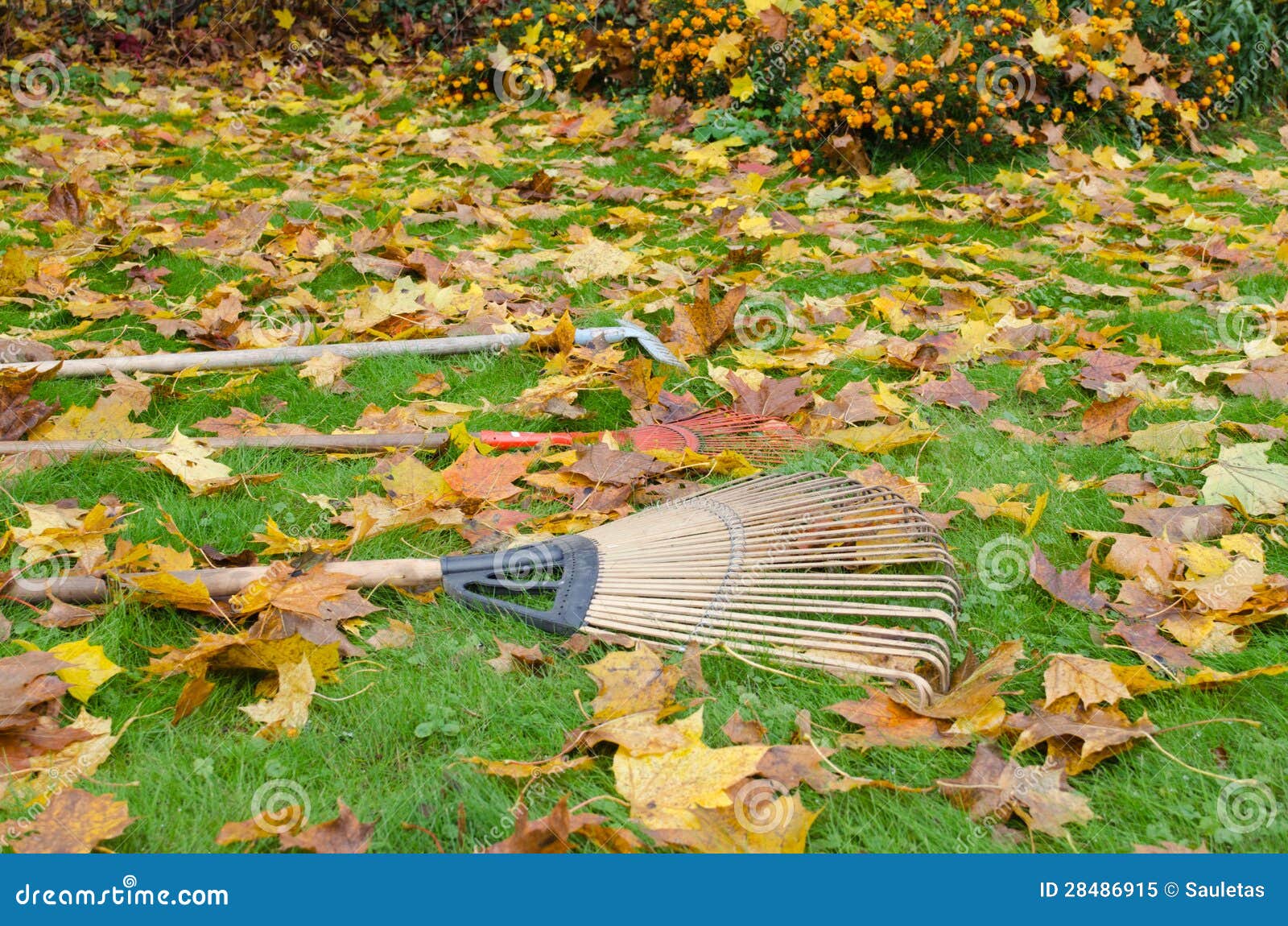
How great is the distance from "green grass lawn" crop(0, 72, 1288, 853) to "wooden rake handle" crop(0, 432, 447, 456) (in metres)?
0.04

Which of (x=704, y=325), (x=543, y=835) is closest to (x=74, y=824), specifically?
(x=543, y=835)

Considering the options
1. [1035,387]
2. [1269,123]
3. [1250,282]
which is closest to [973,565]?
[1035,387]

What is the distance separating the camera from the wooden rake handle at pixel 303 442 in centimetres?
285

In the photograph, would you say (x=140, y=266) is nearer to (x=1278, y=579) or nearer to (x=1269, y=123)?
(x=1278, y=579)

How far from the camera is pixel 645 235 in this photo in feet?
15.9

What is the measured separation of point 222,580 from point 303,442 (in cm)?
78

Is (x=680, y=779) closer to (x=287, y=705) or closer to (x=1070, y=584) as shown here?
(x=287, y=705)

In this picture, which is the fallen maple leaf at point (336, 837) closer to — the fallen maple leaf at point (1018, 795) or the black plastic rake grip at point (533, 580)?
the black plastic rake grip at point (533, 580)

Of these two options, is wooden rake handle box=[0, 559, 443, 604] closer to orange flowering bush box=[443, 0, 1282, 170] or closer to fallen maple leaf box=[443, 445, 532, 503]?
fallen maple leaf box=[443, 445, 532, 503]

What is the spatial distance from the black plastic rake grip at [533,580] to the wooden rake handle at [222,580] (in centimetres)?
6

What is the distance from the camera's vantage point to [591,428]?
3221 millimetres

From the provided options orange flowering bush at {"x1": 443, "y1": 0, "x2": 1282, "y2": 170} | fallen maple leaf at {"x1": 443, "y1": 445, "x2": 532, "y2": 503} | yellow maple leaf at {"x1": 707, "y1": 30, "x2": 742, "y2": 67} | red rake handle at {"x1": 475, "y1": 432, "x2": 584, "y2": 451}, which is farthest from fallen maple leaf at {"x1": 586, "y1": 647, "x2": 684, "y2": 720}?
yellow maple leaf at {"x1": 707, "y1": 30, "x2": 742, "y2": 67}

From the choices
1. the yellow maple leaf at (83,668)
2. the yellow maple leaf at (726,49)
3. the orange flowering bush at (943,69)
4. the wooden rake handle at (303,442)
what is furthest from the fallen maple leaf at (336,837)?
the yellow maple leaf at (726,49)

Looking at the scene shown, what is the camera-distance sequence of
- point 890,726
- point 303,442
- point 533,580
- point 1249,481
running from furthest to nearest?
point 303,442
point 1249,481
point 533,580
point 890,726
